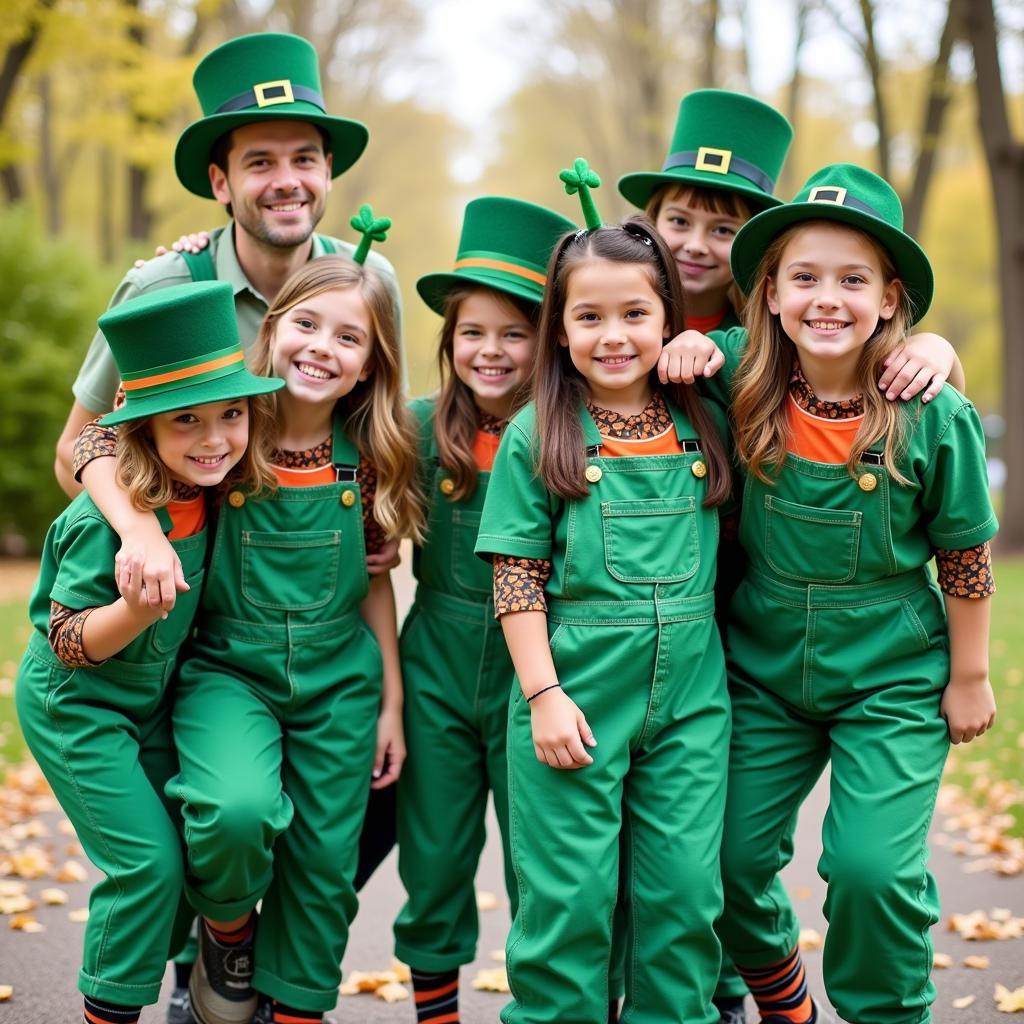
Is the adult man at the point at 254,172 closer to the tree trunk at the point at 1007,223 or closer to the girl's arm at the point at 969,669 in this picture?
the girl's arm at the point at 969,669

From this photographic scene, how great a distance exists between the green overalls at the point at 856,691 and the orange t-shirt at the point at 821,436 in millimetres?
35

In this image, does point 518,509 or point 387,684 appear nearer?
point 518,509

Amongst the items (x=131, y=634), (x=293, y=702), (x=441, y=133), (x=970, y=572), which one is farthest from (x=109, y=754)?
(x=441, y=133)

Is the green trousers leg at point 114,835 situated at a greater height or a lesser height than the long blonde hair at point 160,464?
lesser

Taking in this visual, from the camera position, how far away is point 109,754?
3.35 m

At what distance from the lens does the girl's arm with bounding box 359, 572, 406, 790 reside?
3.81m

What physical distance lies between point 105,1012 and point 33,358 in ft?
34.5

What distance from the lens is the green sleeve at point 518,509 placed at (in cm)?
329

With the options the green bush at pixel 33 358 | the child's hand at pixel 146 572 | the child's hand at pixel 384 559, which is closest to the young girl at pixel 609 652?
the child's hand at pixel 384 559

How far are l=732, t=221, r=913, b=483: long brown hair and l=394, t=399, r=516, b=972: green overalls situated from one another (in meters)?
0.84

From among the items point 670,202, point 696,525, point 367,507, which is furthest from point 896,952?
Answer: point 670,202

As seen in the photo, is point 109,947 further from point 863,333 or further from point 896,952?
point 863,333

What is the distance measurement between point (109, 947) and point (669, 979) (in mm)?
1466

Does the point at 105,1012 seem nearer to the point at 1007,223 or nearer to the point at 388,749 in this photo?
the point at 388,749
